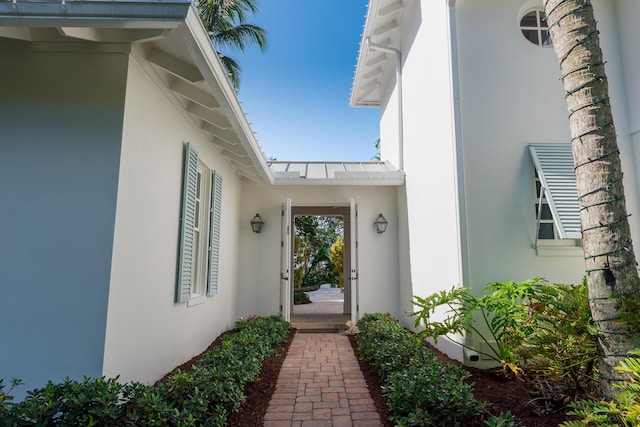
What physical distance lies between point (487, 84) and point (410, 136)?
209 centimetres

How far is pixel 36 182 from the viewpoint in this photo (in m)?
3.32

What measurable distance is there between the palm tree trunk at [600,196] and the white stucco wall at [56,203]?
371 cm

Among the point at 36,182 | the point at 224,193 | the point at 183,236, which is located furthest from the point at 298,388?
the point at 224,193

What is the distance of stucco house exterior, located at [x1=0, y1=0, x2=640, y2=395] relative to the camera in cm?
321

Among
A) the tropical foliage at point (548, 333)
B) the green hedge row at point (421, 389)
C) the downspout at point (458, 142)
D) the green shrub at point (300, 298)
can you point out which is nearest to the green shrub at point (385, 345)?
the green hedge row at point (421, 389)

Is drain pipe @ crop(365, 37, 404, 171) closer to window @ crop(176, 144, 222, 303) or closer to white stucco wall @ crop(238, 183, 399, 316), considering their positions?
white stucco wall @ crop(238, 183, 399, 316)

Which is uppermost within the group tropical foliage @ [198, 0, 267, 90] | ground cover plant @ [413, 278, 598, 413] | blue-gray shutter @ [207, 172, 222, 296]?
tropical foliage @ [198, 0, 267, 90]

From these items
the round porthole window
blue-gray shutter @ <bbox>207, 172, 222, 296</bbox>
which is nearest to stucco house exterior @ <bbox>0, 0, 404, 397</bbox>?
blue-gray shutter @ <bbox>207, 172, 222, 296</bbox>

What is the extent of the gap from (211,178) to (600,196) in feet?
16.7

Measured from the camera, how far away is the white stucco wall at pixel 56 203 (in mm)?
3152

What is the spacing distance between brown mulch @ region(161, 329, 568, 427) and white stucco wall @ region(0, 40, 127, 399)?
1411 mm

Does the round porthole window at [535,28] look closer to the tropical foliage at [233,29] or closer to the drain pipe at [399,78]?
the drain pipe at [399,78]

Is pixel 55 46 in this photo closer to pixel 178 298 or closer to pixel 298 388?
pixel 178 298

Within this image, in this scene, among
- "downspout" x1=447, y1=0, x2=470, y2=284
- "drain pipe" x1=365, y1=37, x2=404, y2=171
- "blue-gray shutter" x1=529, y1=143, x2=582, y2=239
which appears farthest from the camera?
"drain pipe" x1=365, y1=37, x2=404, y2=171
